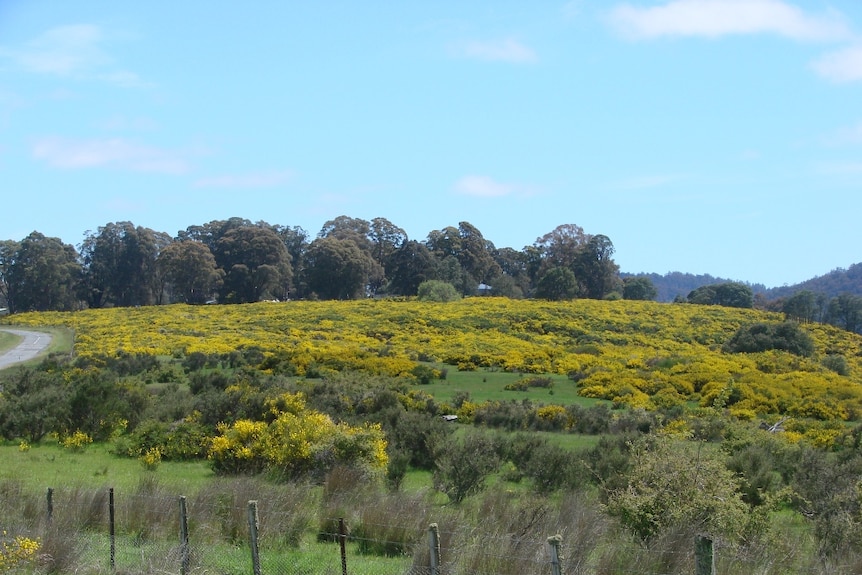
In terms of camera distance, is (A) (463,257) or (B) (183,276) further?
(A) (463,257)

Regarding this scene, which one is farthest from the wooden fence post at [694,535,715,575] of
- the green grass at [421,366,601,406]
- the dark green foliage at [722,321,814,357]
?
the dark green foliage at [722,321,814,357]

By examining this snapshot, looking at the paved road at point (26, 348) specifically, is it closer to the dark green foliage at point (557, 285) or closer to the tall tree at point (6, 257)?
the tall tree at point (6, 257)

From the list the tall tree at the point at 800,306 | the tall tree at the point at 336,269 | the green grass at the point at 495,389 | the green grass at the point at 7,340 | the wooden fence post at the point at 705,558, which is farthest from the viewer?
the tall tree at the point at 336,269

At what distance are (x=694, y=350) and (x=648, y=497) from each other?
50.3 metres

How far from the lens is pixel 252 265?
10094 cm

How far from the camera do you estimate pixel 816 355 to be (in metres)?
54.8

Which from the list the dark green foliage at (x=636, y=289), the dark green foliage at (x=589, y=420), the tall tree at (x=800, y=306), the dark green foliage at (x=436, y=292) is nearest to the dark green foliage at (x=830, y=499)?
the dark green foliage at (x=589, y=420)

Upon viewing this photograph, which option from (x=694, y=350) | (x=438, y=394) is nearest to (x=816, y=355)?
(x=694, y=350)

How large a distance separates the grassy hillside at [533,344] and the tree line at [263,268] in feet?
51.8

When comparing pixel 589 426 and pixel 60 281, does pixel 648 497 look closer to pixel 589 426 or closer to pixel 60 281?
pixel 589 426

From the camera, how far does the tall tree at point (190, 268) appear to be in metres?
93.9

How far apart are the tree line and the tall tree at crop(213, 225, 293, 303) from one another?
125mm

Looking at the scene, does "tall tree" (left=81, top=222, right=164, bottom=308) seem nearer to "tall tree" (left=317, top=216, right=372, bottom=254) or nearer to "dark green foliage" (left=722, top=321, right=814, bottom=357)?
"tall tree" (left=317, top=216, right=372, bottom=254)

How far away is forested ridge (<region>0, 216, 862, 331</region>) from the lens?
96.8 meters
